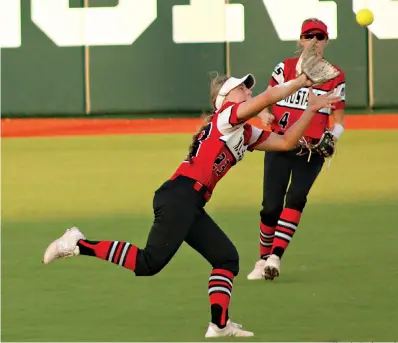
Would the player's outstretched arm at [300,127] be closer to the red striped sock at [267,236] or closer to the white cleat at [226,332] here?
the white cleat at [226,332]

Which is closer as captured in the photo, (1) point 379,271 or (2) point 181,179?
(2) point 181,179

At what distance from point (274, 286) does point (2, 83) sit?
13067mm

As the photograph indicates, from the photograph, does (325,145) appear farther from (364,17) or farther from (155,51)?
(155,51)

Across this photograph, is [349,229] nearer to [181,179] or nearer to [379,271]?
[379,271]

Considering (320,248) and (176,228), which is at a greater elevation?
(176,228)

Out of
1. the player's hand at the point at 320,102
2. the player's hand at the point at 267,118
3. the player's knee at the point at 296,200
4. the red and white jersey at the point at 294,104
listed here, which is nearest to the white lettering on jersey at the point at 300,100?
the red and white jersey at the point at 294,104

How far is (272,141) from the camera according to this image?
26.9ft

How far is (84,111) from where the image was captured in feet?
71.5

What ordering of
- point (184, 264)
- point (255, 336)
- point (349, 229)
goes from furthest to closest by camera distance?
point (349, 229) < point (184, 264) < point (255, 336)

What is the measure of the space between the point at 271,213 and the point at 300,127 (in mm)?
2055

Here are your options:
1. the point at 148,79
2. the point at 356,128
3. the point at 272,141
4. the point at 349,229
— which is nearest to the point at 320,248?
the point at 349,229

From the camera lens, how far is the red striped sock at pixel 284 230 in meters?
9.72

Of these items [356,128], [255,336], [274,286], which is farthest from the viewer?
[356,128]

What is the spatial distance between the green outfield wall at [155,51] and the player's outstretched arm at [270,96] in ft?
44.8
